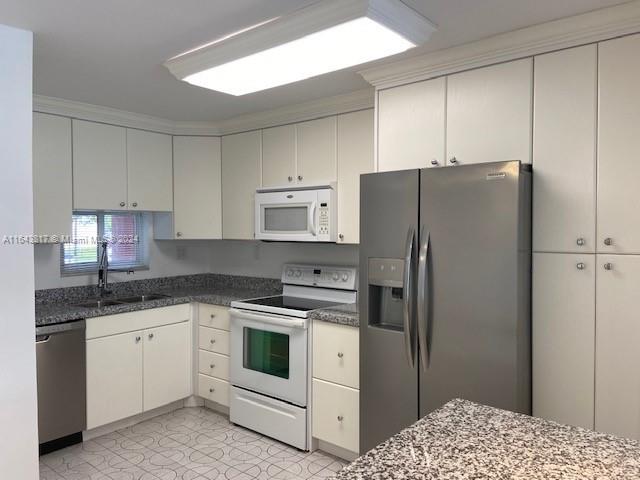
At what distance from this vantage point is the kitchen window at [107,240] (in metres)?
3.74

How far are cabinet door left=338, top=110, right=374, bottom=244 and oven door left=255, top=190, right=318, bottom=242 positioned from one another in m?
0.19

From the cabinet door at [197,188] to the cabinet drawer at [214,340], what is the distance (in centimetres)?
80

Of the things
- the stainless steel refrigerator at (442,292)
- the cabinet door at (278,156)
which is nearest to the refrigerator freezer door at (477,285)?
the stainless steel refrigerator at (442,292)

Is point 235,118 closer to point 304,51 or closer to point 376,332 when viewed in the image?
point 304,51

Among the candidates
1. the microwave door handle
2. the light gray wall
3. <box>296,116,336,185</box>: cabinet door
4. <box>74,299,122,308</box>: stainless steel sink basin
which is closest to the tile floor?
the light gray wall

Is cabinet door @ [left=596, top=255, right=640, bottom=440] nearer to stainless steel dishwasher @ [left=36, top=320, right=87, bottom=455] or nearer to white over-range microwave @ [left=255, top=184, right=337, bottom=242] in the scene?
white over-range microwave @ [left=255, top=184, right=337, bottom=242]

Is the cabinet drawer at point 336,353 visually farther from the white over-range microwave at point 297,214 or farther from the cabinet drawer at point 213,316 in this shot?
the cabinet drawer at point 213,316

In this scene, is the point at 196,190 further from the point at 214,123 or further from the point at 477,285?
the point at 477,285

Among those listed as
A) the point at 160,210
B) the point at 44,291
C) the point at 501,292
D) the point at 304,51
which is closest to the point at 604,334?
the point at 501,292

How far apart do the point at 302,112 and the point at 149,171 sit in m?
1.34

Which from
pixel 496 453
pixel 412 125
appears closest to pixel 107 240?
pixel 412 125

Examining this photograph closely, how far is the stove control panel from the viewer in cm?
343

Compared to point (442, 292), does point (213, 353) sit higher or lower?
lower

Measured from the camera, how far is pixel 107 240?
395 centimetres
